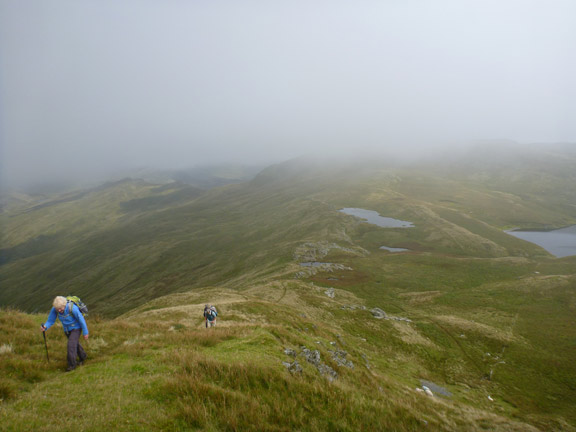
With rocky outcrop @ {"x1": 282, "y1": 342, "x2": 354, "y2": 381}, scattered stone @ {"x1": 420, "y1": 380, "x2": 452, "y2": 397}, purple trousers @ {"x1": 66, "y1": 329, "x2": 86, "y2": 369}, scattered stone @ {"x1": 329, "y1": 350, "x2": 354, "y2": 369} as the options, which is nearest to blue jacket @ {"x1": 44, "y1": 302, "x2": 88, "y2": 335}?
purple trousers @ {"x1": 66, "y1": 329, "x2": 86, "y2": 369}

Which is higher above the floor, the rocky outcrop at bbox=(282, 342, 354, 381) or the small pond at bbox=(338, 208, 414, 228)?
the rocky outcrop at bbox=(282, 342, 354, 381)

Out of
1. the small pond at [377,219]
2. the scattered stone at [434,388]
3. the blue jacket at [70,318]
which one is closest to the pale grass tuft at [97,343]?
the blue jacket at [70,318]

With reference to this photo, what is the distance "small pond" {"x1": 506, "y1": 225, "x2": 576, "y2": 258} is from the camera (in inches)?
5188

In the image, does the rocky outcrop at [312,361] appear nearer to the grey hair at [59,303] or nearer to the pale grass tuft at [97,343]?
the pale grass tuft at [97,343]

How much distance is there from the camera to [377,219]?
161 metres

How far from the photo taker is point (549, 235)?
160750mm

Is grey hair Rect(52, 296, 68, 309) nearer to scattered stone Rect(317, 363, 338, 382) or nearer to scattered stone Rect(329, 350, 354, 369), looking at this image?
scattered stone Rect(317, 363, 338, 382)

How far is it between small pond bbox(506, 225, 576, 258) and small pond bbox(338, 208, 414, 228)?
67617 millimetres

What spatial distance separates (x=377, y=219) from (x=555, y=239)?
100082 mm

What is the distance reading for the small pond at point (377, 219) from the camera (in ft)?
479

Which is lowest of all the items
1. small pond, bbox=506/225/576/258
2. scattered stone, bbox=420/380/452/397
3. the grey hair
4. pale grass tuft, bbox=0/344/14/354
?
small pond, bbox=506/225/576/258

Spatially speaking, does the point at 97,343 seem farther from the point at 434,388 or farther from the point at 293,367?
the point at 434,388

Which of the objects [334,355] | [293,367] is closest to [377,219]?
[334,355]

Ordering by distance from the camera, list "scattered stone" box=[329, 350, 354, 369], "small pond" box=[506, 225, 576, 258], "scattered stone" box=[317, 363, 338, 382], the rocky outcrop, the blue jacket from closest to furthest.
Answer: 1. the blue jacket
2. the rocky outcrop
3. "scattered stone" box=[317, 363, 338, 382]
4. "scattered stone" box=[329, 350, 354, 369]
5. "small pond" box=[506, 225, 576, 258]
